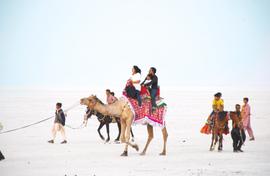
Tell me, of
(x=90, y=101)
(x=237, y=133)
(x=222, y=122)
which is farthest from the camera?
(x=222, y=122)

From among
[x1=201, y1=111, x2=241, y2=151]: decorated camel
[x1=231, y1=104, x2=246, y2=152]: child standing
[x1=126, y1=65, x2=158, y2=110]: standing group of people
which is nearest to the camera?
[x1=126, y1=65, x2=158, y2=110]: standing group of people

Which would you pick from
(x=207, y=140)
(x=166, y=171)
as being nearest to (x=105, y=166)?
(x=166, y=171)

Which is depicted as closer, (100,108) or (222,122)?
(100,108)

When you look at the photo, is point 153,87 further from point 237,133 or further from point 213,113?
point 237,133

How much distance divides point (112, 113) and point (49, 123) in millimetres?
14470

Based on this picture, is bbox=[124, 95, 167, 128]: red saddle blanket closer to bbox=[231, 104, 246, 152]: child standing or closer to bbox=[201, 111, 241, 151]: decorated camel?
bbox=[201, 111, 241, 151]: decorated camel

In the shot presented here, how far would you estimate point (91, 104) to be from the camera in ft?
58.1

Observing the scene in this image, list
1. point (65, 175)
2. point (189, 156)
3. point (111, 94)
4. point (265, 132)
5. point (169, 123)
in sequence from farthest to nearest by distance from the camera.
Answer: point (169, 123) → point (265, 132) → point (111, 94) → point (189, 156) → point (65, 175)

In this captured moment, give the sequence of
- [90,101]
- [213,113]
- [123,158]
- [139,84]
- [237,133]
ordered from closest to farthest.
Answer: [123,158] < [139,84] < [90,101] < [237,133] < [213,113]

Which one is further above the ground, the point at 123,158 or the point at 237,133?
the point at 237,133

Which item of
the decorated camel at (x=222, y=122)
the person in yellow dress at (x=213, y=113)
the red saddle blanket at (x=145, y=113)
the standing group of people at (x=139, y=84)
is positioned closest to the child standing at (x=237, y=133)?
the decorated camel at (x=222, y=122)

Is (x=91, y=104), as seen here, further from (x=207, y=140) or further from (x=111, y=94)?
(x=207, y=140)

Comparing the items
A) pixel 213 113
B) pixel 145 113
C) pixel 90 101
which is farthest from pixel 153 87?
pixel 213 113

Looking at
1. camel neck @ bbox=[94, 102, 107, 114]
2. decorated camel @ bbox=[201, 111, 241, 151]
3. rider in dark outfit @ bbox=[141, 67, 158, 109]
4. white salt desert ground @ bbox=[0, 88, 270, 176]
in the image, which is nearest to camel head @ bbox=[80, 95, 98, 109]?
camel neck @ bbox=[94, 102, 107, 114]
